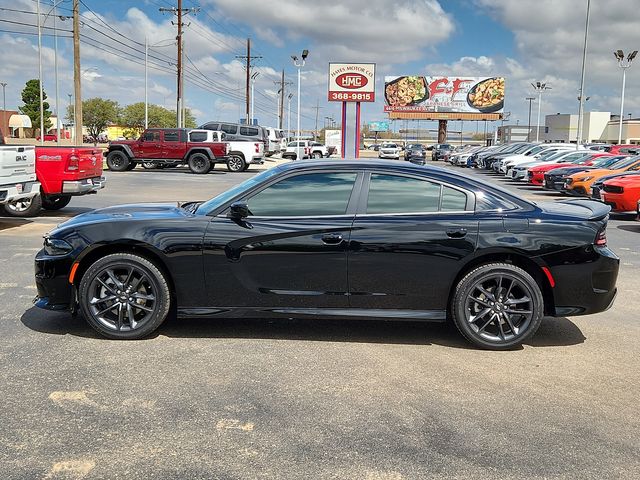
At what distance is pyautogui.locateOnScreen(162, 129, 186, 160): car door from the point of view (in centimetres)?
3086

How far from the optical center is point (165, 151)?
101 ft

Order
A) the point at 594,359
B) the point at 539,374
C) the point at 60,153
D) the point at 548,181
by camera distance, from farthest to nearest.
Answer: the point at 548,181
the point at 60,153
the point at 594,359
the point at 539,374

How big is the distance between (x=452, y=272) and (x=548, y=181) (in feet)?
60.2

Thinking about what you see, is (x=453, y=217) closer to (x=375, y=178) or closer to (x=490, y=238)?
(x=490, y=238)

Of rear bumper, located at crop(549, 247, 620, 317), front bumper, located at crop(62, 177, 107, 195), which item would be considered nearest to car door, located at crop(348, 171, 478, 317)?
rear bumper, located at crop(549, 247, 620, 317)

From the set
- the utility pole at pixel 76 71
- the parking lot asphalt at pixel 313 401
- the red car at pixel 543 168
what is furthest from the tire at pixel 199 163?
the parking lot asphalt at pixel 313 401

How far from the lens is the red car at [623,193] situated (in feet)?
46.1

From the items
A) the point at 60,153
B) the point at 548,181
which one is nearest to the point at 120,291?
the point at 60,153

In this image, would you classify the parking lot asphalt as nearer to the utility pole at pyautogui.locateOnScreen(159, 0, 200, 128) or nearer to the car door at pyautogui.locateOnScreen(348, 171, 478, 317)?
the car door at pyautogui.locateOnScreen(348, 171, 478, 317)

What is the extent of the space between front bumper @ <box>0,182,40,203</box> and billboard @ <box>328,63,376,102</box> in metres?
23.4

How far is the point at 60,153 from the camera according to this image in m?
12.3

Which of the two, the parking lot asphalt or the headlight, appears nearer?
the parking lot asphalt

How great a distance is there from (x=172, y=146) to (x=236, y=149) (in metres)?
3.06

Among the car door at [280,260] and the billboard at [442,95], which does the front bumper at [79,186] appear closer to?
the car door at [280,260]
